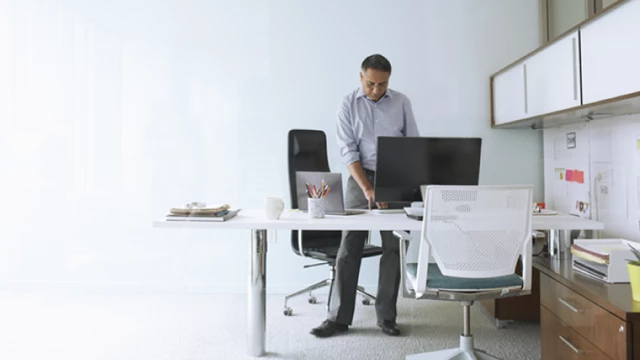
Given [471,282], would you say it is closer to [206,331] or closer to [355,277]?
[355,277]

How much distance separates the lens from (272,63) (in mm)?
3637

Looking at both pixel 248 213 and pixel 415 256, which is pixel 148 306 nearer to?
pixel 248 213

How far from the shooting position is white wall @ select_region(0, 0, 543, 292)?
3.59 meters

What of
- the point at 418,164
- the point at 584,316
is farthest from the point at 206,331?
the point at 584,316

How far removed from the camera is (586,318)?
5.58ft

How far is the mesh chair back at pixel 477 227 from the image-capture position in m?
1.78

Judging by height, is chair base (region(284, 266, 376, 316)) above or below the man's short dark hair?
below

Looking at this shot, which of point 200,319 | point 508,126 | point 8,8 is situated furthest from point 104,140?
point 508,126

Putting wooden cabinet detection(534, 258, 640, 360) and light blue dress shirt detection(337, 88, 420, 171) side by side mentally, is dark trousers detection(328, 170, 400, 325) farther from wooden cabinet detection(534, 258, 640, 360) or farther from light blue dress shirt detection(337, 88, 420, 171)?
wooden cabinet detection(534, 258, 640, 360)

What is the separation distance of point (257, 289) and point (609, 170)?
2.23m

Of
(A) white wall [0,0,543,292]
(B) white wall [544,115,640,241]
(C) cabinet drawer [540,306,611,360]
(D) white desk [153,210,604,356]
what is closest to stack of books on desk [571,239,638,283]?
(D) white desk [153,210,604,356]

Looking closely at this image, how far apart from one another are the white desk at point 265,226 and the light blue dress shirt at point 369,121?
0.68 meters

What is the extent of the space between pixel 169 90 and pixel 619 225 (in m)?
3.39

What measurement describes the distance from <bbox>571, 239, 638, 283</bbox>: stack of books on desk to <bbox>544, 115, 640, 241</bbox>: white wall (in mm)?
567
